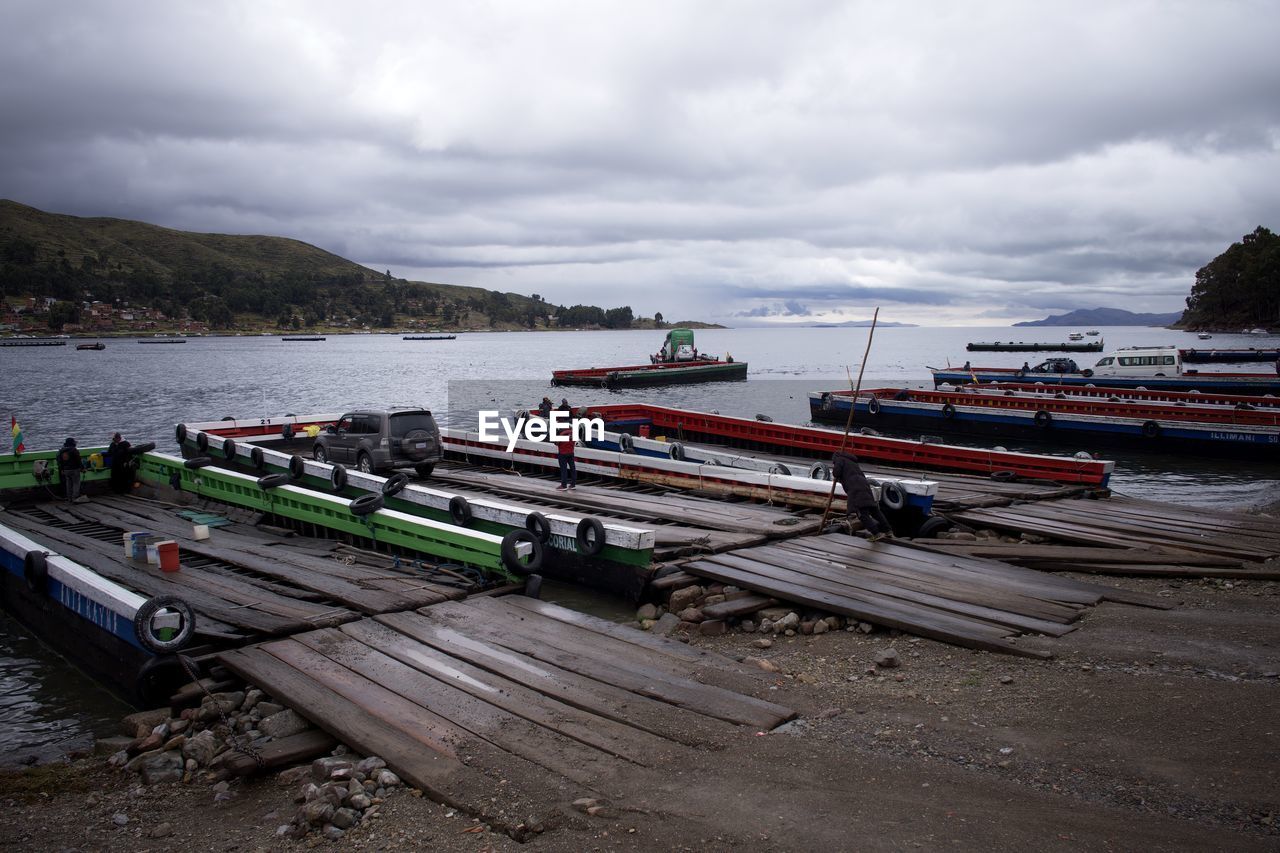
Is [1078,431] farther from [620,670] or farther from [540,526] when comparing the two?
[620,670]

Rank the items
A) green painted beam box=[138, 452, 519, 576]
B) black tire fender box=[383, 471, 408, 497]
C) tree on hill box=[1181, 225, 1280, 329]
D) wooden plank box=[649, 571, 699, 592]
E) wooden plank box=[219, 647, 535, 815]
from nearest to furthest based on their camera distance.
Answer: wooden plank box=[219, 647, 535, 815] < wooden plank box=[649, 571, 699, 592] < green painted beam box=[138, 452, 519, 576] < black tire fender box=[383, 471, 408, 497] < tree on hill box=[1181, 225, 1280, 329]

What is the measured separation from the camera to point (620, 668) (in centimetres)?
823

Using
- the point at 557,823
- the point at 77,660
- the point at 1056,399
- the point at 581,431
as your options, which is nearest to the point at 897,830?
the point at 557,823

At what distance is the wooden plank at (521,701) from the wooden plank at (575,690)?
0.07 m

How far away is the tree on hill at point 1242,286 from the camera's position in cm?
13762

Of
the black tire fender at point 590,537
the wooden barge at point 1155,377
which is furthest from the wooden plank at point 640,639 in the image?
the wooden barge at point 1155,377

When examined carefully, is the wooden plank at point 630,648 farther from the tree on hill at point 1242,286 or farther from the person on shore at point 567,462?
the tree on hill at point 1242,286

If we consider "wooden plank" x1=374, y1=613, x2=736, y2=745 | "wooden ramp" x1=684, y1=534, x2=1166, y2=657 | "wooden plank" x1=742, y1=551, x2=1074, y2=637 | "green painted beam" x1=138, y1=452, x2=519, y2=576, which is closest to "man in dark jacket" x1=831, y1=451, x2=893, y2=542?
"wooden ramp" x1=684, y1=534, x2=1166, y2=657

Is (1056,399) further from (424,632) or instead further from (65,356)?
(65,356)

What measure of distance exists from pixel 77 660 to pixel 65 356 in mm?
148587

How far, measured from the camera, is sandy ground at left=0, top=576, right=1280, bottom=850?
532 cm

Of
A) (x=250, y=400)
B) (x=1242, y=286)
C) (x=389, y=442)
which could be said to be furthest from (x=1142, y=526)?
(x=1242, y=286)

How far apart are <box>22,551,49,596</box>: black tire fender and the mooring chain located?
15.6 feet

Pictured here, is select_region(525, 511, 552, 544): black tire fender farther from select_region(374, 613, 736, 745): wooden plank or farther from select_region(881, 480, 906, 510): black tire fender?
select_region(881, 480, 906, 510): black tire fender
